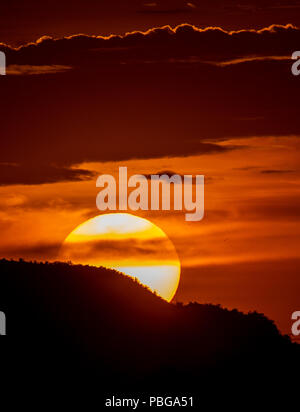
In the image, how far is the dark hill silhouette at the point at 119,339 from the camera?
11731 centimetres

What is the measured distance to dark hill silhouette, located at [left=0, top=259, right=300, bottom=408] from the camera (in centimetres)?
11731

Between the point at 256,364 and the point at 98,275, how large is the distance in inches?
582

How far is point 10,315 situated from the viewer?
122000 mm

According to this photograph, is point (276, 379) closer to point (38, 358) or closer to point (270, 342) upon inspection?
point (270, 342)

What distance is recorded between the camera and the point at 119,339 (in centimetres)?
12350

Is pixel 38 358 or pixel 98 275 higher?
pixel 98 275

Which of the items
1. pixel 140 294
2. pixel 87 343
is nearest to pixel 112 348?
pixel 87 343
